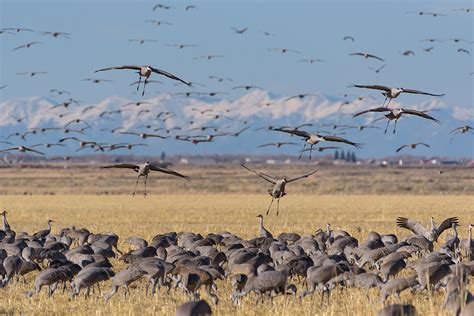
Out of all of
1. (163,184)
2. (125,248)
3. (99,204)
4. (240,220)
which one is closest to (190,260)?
(125,248)

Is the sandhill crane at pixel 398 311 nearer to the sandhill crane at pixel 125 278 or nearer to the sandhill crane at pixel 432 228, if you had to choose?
the sandhill crane at pixel 125 278

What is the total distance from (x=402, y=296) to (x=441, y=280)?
0.69 meters

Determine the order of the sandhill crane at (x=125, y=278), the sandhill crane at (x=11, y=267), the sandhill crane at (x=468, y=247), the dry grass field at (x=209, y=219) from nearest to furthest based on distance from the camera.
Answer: the dry grass field at (x=209, y=219)
the sandhill crane at (x=125, y=278)
the sandhill crane at (x=11, y=267)
the sandhill crane at (x=468, y=247)

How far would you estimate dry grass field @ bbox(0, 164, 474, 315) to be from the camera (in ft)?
54.3

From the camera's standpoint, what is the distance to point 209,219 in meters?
43.8

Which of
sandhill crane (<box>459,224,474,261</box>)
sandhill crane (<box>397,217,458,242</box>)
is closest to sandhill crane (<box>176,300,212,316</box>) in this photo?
sandhill crane (<box>459,224,474,261</box>)

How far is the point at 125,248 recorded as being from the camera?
91.9 feet

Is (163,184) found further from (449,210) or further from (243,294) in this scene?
(243,294)

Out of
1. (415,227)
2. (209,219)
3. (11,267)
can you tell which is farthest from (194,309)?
(209,219)

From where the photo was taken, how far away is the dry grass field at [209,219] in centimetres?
1656

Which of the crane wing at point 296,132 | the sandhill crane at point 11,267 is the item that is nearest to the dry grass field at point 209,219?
the sandhill crane at point 11,267

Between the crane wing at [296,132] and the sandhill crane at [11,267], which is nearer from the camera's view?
the sandhill crane at [11,267]

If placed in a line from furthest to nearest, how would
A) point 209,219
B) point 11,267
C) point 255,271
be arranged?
point 209,219 → point 11,267 → point 255,271

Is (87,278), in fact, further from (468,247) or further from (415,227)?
(415,227)
